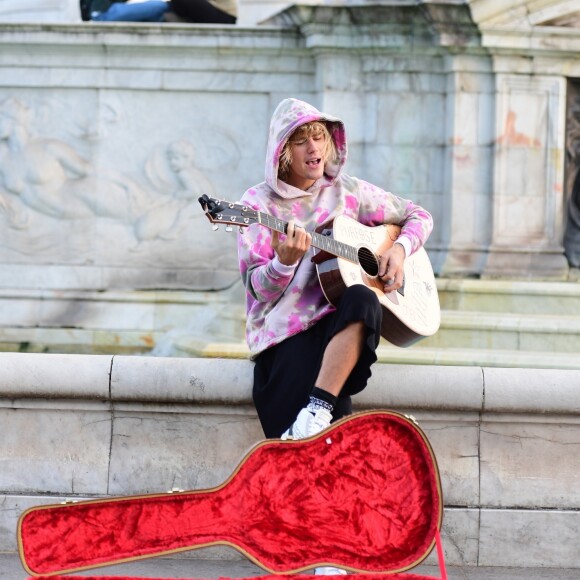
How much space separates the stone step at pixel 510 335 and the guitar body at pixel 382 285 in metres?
3.11

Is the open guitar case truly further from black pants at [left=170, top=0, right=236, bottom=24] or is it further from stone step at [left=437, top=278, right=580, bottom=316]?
black pants at [left=170, top=0, right=236, bottom=24]

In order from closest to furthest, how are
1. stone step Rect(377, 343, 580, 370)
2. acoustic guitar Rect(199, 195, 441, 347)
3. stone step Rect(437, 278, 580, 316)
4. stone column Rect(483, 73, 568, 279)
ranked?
acoustic guitar Rect(199, 195, 441, 347) → stone step Rect(377, 343, 580, 370) → stone step Rect(437, 278, 580, 316) → stone column Rect(483, 73, 568, 279)

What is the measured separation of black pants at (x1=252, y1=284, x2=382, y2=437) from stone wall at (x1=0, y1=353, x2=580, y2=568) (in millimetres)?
216

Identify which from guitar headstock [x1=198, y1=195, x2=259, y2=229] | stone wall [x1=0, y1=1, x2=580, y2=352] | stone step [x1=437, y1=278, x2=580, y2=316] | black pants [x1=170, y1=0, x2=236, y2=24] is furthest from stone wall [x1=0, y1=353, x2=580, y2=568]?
black pants [x1=170, y1=0, x2=236, y2=24]

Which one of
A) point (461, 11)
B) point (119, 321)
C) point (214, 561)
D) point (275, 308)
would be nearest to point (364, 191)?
point (275, 308)

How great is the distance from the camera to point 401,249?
181 inches

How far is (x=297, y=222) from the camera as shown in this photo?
4473 mm

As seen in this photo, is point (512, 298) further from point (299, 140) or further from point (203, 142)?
point (299, 140)

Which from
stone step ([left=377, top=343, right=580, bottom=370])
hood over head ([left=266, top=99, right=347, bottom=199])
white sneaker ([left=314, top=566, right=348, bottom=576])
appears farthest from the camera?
stone step ([left=377, top=343, right=580, bottom=370])

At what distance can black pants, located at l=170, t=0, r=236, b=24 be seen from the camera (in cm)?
977

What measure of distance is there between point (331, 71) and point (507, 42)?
1.22m

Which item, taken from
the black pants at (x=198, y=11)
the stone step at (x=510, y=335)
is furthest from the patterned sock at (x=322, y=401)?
the black pants at (x=198, y=11)

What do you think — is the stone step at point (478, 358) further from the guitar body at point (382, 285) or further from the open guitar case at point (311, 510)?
the open guitar case at point (311, 510)

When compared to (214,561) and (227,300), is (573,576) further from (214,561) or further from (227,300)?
(227,300)
